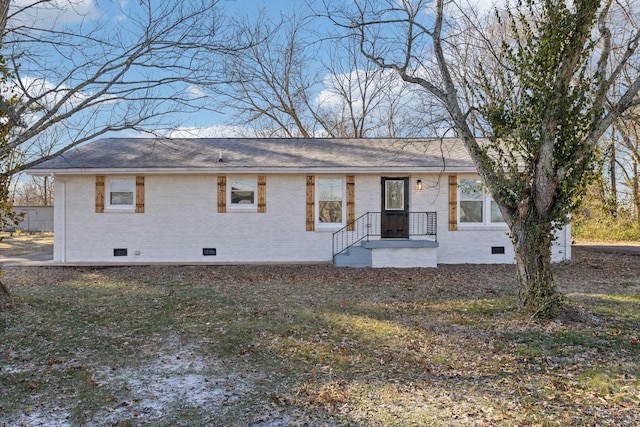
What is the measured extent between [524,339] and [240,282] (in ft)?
20.7

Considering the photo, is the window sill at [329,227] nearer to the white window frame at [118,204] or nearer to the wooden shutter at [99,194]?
the white window frame at [118,204]

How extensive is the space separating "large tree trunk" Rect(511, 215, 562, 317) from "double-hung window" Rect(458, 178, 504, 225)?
6.72m

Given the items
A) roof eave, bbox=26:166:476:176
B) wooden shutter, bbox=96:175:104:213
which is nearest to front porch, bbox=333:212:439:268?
roof eave, bbox=26:166:476:176

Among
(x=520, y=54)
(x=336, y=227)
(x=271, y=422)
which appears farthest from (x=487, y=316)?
(x=336, y=227)

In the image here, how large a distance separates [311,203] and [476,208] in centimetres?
502

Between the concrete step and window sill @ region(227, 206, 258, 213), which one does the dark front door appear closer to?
the concrete step

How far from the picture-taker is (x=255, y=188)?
42.6ft

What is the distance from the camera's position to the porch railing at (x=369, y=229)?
12867mm

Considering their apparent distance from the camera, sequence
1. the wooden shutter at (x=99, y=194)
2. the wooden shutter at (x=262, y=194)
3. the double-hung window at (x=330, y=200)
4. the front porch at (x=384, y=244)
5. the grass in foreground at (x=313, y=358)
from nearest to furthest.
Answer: the grass in foreground at (x=313, y=358) < the front porch at (x=384, y=244) < the wooden shutter at (x=99, y=194) < the wooden shutter at (x=262, y=194) < the double-hung window at (x=330, y=200)

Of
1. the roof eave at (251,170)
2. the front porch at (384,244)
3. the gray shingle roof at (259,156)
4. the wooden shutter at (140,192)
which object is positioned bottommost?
the front porch at (384,244)

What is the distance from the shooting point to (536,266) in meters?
6.28

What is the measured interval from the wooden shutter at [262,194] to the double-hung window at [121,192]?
12.4 ft

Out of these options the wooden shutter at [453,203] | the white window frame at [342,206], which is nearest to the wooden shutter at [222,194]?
the white window frame at [342,206]

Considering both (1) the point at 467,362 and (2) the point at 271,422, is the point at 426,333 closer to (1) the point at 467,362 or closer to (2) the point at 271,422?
(1) the point at 467,362
